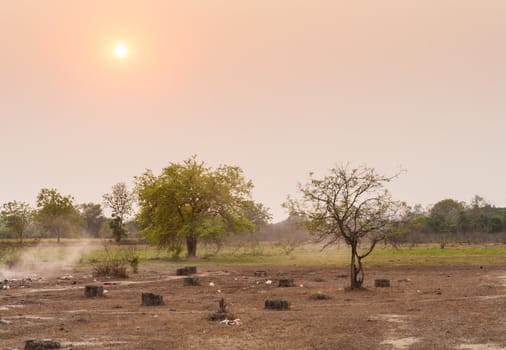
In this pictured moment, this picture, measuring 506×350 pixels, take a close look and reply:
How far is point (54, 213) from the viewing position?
10619 cm

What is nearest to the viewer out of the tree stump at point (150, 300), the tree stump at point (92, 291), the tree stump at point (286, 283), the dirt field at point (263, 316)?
the dirt field at point (263, 316)

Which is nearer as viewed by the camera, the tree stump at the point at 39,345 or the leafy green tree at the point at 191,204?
the tree stump at the point at 39,345

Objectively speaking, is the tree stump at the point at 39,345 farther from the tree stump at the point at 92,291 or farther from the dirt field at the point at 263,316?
the tree stump at the point at 92,291

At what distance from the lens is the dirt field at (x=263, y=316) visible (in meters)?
13.8

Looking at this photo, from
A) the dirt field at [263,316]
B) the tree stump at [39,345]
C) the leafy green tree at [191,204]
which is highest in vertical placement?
the leafy green tree at [191,204]

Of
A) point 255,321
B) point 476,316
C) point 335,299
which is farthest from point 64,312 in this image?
point 476,316

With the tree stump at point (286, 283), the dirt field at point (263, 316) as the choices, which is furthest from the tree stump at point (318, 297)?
the tree stump at point (286, 283)

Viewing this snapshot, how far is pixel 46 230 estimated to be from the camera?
107125 mm

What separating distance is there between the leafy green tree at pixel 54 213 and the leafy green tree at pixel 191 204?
151 ft

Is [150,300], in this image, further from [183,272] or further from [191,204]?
[191,204]

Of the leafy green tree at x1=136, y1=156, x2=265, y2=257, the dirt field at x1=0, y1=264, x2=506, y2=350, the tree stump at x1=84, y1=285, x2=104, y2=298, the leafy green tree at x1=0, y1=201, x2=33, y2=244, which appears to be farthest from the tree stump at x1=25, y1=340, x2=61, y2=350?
the leafy green tree at x1=0, y1=201, x2=33, y2=244

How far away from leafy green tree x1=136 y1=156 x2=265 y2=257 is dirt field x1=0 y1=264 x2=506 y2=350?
97.8 ft

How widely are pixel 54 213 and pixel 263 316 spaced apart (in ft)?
311

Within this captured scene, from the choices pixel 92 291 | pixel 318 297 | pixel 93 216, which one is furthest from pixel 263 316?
pixel 93 216
